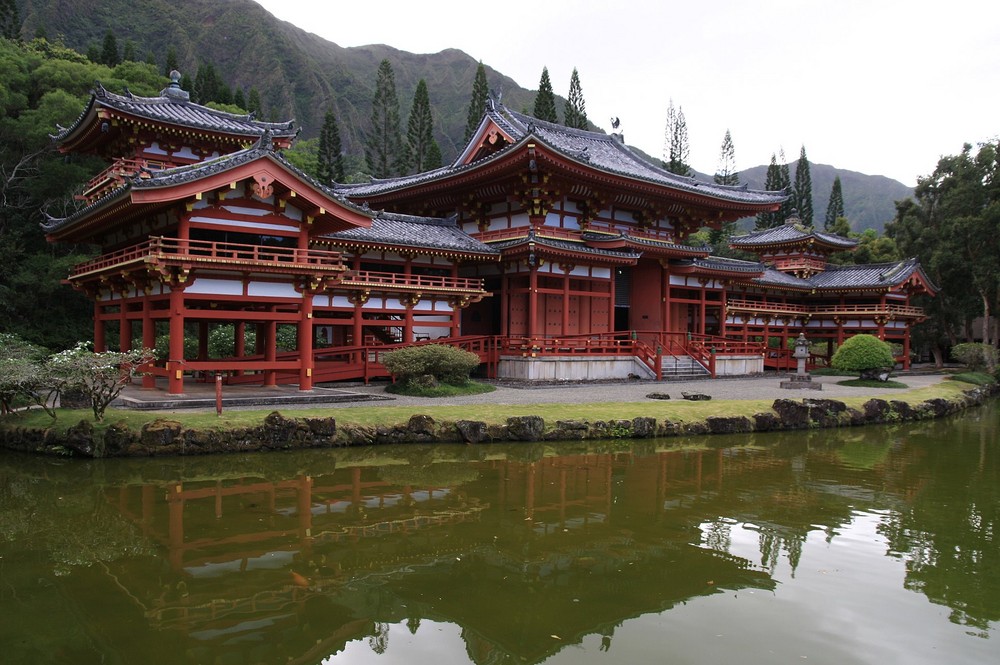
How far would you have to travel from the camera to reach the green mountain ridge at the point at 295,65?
8744 cm

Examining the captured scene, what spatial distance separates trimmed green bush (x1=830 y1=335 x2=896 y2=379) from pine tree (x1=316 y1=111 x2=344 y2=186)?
39.5 metres

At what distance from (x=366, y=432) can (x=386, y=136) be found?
54149 mm

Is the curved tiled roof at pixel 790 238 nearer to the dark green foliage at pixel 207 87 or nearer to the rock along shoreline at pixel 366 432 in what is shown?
the rock along shoreline at pixel 366 432

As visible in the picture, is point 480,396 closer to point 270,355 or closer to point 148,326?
point 270,355

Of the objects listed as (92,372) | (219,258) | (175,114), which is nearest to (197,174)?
(219,258)

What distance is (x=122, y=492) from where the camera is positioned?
394 inches

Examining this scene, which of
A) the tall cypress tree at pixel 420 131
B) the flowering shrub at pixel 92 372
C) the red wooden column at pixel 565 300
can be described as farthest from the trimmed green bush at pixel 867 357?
the tall cypress tree at pixel 420 131

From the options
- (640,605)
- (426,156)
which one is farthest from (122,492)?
(426,156)

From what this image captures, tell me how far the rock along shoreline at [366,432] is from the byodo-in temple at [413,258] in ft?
13.0

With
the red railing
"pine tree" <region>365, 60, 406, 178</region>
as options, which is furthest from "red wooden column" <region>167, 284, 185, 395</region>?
"pine tree" <region>365, 60, 406, 178</region>

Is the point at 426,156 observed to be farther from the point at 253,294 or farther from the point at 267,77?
the point at 267,77

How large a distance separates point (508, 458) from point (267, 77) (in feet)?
338

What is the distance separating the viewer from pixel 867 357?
26500 mm

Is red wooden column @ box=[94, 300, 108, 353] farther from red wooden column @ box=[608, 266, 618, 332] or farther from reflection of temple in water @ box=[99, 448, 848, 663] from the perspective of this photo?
red wooden column @ box=[608, 266, 618, 332]
